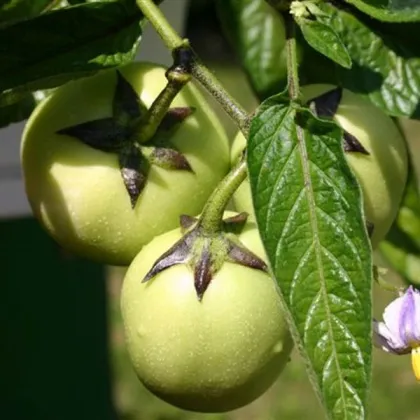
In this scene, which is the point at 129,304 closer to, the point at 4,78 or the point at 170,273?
the point at 170,273

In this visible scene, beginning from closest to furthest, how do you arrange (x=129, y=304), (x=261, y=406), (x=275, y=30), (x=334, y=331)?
(x=334, y=331), (x=129, y=304), (x=275, y=30), (x=261, y=406)

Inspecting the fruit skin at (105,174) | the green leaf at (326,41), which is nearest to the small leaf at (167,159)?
the fruit skin at (105,174)

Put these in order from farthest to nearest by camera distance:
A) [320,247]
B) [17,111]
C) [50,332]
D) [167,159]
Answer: [50,332]
[17,111]
[167,159]
[320,247]

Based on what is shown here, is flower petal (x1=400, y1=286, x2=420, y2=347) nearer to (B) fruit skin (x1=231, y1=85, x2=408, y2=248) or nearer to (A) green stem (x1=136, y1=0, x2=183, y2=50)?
(B) fruit skin (x1=231, y1=85, x2=408, y2=248)

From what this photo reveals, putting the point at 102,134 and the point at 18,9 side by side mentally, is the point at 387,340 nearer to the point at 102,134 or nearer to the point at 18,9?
the point at 102,134

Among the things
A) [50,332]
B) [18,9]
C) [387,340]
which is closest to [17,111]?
[18,9]

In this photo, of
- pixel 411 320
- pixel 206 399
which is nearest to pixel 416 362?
pixel 411 320
